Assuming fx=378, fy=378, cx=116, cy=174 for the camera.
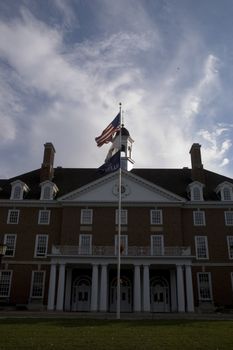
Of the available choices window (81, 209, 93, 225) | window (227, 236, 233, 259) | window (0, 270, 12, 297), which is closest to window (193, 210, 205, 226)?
window (227, 236, 233, 259)

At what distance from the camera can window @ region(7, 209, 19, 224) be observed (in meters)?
35.0

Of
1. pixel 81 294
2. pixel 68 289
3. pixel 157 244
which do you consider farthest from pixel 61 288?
pixel 157 244

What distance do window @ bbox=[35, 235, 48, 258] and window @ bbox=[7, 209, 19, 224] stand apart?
8.85 ft

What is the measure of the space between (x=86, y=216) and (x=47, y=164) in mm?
7741

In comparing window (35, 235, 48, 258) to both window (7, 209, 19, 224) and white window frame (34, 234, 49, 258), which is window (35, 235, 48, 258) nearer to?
white window frame (34, 234, 49, 258)

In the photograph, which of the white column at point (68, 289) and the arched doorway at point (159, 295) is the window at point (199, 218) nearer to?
the arched doorway at point (159, 295)

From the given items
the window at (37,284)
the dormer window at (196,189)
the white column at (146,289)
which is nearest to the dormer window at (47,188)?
the window at (37,284)

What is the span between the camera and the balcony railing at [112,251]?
3091cm

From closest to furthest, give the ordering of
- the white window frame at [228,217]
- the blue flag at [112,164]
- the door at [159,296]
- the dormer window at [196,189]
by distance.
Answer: the blue flag at [112,164] < the door at [159,296] < the white window frame at [228,217] < the dormer window at [196,189]

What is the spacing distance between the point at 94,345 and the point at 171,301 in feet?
73.5

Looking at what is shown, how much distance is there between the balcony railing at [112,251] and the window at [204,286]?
3.17 m

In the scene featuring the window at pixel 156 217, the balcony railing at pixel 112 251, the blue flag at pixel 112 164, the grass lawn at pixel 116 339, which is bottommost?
the grass lawn at pixel 116 339

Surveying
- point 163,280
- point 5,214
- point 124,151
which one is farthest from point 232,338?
point 124,151

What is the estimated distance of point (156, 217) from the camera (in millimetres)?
34219
